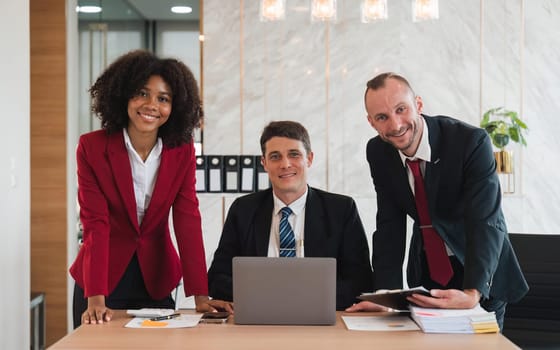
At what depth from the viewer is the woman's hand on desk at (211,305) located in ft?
8.59

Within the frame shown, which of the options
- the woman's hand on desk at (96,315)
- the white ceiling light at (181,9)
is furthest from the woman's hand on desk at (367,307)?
the white ceiling light at (181,9)

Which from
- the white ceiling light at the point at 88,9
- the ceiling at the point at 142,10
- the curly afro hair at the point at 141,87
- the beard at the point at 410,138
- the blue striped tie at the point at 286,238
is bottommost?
the blue striped tie at the point at 286,238

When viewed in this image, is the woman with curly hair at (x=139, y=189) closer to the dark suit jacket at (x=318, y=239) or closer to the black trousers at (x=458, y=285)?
the dark suit jacket at (x=318, y=239)

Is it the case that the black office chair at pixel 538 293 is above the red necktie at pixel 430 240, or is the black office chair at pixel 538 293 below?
below

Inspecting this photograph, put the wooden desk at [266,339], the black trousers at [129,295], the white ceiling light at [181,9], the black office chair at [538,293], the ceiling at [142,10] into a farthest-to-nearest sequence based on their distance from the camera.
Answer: the white ceiling light at [181,9], the ceiling at [142,10], the black office chair at [538,293], the black trousers at [129,295], the wooden desk at [266,339]

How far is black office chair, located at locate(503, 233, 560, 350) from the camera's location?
326 cm

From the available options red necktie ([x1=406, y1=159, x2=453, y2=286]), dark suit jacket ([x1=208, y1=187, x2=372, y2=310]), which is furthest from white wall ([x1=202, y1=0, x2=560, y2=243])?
red necktie ([x1=406, y1=159, x2=453, y2=286])

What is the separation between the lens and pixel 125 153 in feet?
8.73

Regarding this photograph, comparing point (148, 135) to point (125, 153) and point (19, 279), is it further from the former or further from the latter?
→ point (19, 279)

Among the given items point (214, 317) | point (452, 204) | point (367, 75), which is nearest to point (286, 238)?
point (214, 317)

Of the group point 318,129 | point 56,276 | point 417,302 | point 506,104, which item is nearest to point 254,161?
point 318,129

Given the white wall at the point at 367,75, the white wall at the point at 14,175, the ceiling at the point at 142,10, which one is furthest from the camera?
the ceiling at the point at 142,10

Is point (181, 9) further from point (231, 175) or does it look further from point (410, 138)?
point (410, 138)

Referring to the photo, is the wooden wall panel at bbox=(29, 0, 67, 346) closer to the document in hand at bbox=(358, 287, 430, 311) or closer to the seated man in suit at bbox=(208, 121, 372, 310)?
the seated man in suit at bbox=(208, 121, 372, 310)
